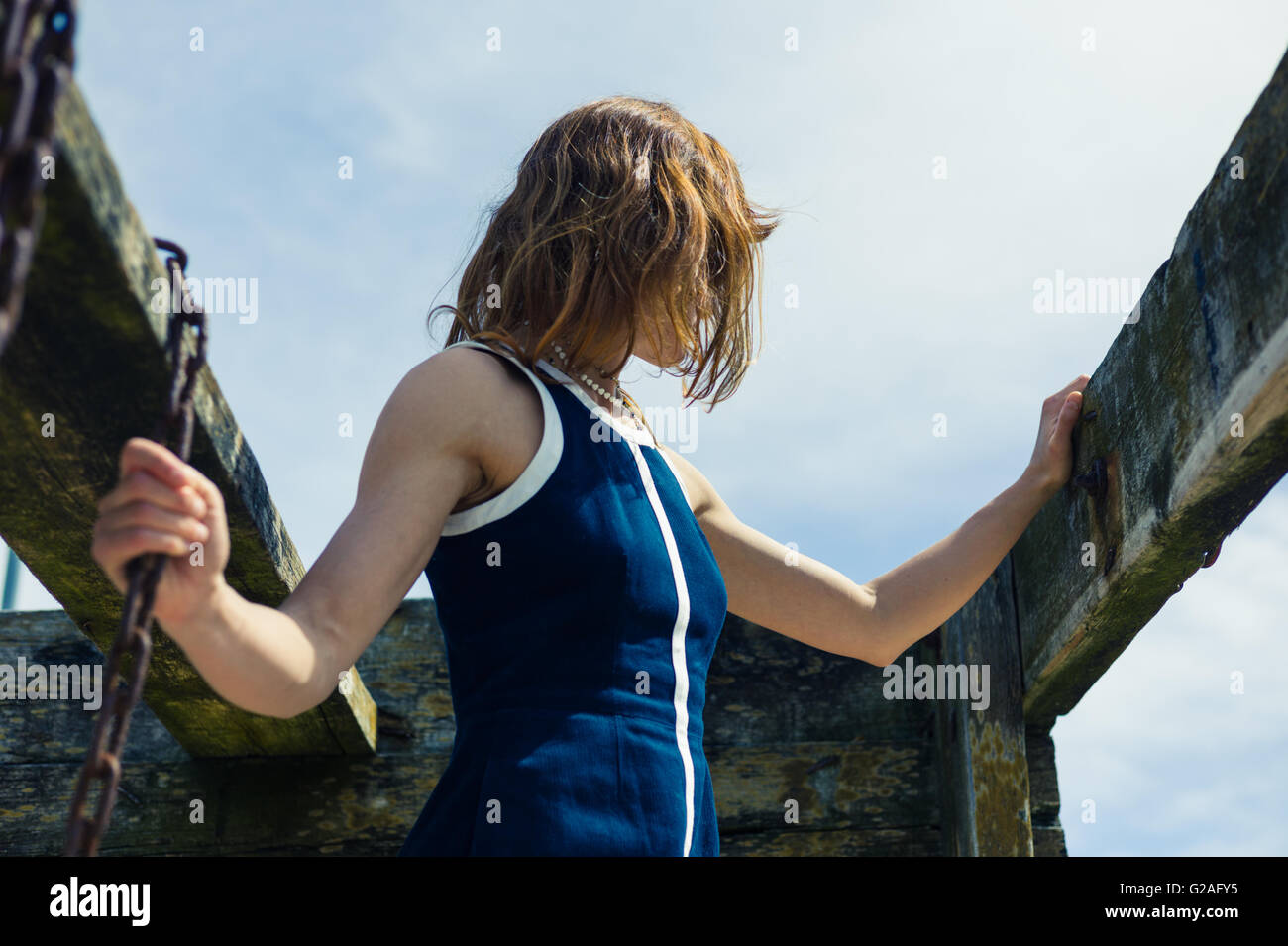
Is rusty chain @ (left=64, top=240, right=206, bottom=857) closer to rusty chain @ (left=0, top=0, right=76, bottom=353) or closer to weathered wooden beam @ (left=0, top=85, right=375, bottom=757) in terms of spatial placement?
Answer: weathered wooden beam @ (left=0, top=85, right=375, bottom=757)

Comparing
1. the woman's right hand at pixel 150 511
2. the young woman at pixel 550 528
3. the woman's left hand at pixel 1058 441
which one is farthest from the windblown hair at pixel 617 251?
the woman's right hand at pixel 150 511

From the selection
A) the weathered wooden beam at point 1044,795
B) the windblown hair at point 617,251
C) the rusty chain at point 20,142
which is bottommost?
the weathered wooden beam at point 1044,795

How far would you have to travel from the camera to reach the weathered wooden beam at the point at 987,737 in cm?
246

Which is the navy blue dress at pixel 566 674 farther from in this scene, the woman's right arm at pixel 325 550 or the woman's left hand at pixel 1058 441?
the woman's left hand at pixel 1058 441

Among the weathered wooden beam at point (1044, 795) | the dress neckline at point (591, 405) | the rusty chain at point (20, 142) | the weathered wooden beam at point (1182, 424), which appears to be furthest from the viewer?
the weathered wooden beam at point (1044, 795)

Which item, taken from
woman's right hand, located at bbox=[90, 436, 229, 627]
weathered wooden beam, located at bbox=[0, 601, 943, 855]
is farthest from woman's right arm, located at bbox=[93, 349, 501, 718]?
weathered wooden beam, located at bbox=[0, 601, 943, 855]

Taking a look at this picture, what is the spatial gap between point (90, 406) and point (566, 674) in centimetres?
66

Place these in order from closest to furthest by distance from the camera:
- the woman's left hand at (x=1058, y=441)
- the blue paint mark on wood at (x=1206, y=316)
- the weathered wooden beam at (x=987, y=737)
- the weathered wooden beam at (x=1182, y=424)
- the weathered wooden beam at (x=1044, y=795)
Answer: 1. the weathered wooden beam at (x=1182, y=424)
2. the blue paint mark on wood at (x=1206, y=316)
3. the woman's left hand at (x=1058, y=441)
4. the weathered wooden beam at (x=987, y=737)
5. the weathered wooden beam at (x=1044, y=795)

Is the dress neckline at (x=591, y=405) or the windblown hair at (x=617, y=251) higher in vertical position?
the windblown hair at (x=617, y=251)

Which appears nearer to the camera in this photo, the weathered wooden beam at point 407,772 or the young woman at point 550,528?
the young woman at point 550,528

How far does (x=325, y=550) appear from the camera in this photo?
1493mm

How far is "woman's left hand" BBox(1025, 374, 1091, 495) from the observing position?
7.43 feet

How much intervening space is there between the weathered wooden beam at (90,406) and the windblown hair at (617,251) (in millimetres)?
457
